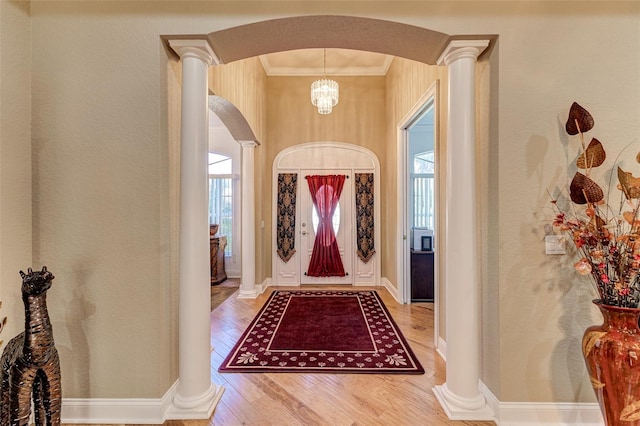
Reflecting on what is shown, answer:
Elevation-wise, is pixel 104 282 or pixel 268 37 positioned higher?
pixel 268 37

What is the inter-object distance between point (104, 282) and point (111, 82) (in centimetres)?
128

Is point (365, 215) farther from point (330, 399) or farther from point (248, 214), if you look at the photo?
point (330, 399)

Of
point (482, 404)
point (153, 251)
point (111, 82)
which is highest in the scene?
point (111, 82)

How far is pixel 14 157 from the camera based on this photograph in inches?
71.8

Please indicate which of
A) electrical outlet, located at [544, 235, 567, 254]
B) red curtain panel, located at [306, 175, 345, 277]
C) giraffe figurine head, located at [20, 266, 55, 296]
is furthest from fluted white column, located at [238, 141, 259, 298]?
electrical outlet, located at [544, 235, 567, 254]

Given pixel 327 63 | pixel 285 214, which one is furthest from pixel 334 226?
pixel 327 63

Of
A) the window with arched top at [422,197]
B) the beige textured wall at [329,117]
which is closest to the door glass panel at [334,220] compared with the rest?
the beige textured wall at [329,117]

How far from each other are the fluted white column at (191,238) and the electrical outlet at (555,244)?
2210mm

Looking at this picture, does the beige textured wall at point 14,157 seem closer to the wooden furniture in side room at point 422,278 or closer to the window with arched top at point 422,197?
the wooden furniture in side room at point 422,278

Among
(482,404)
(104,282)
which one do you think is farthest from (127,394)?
(482,404)

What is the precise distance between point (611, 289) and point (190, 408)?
2553mm

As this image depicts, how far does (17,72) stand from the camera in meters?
1.86

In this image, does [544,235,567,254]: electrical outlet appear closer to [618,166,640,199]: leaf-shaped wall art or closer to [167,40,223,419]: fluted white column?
[618,166,640,199]: leaf-shaped wall art

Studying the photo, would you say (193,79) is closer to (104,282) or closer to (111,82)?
(111,82)
